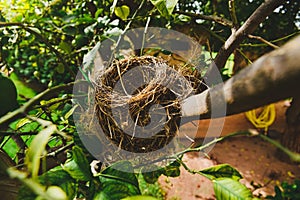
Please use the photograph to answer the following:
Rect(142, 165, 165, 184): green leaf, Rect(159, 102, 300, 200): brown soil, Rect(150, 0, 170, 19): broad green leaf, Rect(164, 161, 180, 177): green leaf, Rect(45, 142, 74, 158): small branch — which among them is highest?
Rect(150, 0, 170, 19): broad green leaf

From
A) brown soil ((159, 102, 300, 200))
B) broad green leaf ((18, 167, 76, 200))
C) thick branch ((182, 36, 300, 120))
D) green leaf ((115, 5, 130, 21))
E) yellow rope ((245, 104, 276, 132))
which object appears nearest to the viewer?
thick branch ((182, 36, 300, 120))

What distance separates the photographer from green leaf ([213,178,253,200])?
0.28 m

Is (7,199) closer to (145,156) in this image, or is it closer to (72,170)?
(72,170)

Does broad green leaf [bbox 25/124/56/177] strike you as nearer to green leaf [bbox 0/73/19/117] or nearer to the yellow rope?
green leaf [bbox 0/73/19/117]

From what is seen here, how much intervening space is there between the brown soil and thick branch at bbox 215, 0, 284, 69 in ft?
4.08

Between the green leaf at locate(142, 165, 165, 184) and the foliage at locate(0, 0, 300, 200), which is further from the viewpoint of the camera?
the green leaf at locate(142, 165, 165, 184)

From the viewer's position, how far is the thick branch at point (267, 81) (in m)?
0.13

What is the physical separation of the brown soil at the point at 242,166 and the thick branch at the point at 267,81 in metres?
1.46

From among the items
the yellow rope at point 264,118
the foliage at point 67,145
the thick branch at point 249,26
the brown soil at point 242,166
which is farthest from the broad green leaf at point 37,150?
the yellow rope at point 264,118

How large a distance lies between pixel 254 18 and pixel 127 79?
6.6 inches

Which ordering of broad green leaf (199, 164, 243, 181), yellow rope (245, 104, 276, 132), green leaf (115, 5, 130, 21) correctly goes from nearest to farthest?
broad green leaf (199, 164, 243, 181) < green leaf (115, 5, 130, 21) < yellow rope (245, 104, 276, 132)

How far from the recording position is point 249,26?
1.27ft

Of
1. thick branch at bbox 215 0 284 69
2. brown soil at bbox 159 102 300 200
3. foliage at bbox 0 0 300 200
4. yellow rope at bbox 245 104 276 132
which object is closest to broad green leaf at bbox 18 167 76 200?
foliage at bbox 0 0 300 200

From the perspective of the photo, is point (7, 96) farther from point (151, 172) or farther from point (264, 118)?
point (264, 118)
